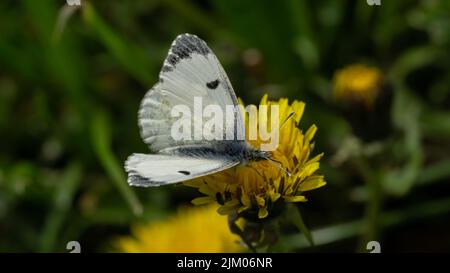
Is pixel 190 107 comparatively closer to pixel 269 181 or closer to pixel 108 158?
pixel 269 181

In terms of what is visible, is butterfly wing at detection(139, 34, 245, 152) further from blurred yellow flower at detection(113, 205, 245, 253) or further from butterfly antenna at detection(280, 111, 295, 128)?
blurred yellow flower at detection(113, 205, 245, 253)

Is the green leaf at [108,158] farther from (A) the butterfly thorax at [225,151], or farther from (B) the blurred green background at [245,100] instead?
(A) the butterfly thorax at [225,151]

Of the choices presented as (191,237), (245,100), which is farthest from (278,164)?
(245,100)

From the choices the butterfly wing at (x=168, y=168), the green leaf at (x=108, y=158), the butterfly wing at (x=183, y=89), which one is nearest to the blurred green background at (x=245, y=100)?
the green leaf at (x=108, y=158)

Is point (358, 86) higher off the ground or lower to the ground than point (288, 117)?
higher

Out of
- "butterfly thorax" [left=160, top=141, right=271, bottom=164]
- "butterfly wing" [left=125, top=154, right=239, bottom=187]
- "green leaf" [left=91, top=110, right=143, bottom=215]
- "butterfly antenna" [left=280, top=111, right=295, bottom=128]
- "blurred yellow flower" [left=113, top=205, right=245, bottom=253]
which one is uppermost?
"green leaf" [left=91, top=110, right=143, bottom=215]

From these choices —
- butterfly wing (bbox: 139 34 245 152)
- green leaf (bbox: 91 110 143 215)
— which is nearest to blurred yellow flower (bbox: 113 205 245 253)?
green leaf (bbox: 91 110 143 215)
